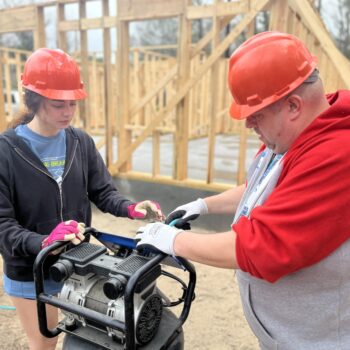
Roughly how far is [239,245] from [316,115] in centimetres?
50

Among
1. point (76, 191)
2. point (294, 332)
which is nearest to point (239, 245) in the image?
point (294, 332)

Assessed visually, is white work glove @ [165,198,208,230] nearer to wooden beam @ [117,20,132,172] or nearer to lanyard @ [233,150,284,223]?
lanyard @ [233,150,284,223]

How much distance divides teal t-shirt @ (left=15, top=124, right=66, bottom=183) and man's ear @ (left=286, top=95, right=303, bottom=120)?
1.26m

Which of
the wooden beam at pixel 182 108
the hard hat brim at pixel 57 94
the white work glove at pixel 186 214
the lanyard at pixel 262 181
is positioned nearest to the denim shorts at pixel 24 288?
the white work glove at pixel 186 214

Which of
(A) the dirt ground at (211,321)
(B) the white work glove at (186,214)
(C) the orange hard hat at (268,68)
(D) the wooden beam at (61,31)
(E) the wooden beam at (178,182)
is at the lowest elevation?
(A) the dirt ground at (211,321)

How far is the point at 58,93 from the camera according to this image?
1.94 metres

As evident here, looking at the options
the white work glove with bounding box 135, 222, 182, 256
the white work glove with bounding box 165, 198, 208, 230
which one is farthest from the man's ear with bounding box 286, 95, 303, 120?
the white work glove with bounding box 165, 198, 208, 230

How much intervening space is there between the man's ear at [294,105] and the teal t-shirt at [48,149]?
1263mm

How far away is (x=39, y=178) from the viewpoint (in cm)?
188

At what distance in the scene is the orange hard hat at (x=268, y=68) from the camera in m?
1.20

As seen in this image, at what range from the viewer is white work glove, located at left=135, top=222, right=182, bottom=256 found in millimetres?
1362

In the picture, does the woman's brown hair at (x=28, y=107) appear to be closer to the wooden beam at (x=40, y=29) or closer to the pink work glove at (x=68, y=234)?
the pink work glove at (x=68, y=234)

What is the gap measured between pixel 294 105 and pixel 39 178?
4.23 feet

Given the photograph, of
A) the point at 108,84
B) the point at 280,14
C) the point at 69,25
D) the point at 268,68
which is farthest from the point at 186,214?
the point at 69,25
